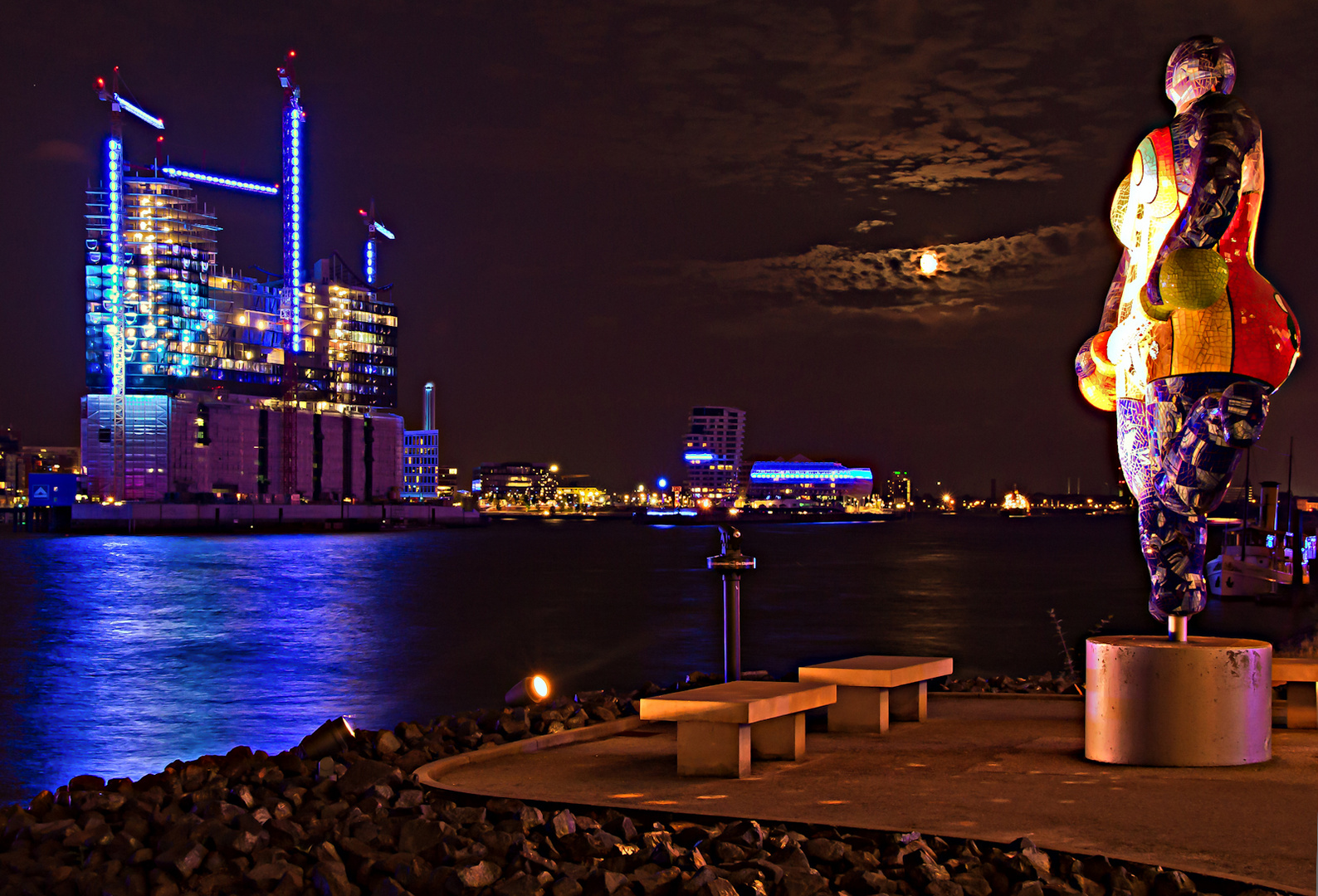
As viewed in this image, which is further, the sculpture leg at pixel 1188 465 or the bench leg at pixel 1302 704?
the bench leg at pixel 1302 704

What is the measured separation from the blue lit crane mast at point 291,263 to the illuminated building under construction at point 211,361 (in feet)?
0.52

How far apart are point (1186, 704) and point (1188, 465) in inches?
64.0

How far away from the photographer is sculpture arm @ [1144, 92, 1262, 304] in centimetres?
809

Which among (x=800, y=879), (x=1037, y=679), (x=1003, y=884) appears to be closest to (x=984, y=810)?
(x=1003, y=884)

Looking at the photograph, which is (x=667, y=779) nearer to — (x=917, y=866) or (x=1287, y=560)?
(x=917, y=866)

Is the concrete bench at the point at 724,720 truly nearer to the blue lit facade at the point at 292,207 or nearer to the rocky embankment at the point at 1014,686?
the rocky embankment at the point at 1014,686

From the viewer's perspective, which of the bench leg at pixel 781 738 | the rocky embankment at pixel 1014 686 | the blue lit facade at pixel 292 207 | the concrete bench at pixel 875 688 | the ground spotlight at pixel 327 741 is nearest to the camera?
the bench leg at pixel 781 738

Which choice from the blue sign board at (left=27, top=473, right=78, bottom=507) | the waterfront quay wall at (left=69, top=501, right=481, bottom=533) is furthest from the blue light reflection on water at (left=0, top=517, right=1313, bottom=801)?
the blue sign board at (left=27, top=473, right=78, bottom=507)

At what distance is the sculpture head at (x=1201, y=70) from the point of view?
841 cm

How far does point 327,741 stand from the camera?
1007cm

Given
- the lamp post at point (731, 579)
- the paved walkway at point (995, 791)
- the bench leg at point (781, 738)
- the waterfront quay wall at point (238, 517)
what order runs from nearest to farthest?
1. the paved walkway at point (995, 791)
2. the bench leg at point (781, 738)
3. the lamp post at point (731, 579)
4. the waterfront quay wall at point (238, 517)

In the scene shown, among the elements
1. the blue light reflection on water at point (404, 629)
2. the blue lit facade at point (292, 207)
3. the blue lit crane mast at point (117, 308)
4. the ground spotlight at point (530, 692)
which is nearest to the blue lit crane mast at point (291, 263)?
the blue lit facade at point (292, 207)

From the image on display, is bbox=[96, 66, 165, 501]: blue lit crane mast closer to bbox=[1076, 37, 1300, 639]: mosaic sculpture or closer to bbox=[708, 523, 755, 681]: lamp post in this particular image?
bbox=[708, 523, 755, 681]: lamp post

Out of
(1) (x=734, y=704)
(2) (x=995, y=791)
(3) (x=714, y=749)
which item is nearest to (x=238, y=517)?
(3) (x=714, y=749)
